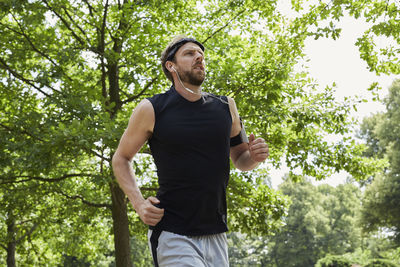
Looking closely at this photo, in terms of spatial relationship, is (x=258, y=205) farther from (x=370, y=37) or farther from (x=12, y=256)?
(x=12, y=256)

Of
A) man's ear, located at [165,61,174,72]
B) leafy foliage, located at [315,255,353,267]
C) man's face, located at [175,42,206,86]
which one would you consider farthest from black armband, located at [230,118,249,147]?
leafy foliage, located at [315,255,353,267]

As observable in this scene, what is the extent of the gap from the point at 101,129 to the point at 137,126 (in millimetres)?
4900

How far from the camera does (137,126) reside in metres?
2.46

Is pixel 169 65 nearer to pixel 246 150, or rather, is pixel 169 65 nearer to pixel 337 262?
pixel 246 150

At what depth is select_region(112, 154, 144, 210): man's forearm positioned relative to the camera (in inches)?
95.1

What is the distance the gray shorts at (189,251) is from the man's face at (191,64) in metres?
0.89

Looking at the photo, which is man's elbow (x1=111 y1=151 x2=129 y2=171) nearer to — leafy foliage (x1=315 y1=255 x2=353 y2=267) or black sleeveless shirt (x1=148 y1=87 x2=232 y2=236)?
black sleeveless shirt (x1=148 y1=87 x2=232 y2=236)

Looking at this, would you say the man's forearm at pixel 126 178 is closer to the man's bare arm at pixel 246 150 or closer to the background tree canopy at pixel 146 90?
the man's bare arm at pixel 246 150

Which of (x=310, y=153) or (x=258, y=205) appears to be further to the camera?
(x=258, y=205)

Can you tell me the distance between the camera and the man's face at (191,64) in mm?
2574

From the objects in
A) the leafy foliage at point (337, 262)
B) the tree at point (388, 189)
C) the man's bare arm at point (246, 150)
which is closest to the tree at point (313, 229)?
the tree at point (388, 189)

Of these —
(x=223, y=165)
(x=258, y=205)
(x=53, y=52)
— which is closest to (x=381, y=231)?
(x=258, y=205)

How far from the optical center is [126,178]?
2.47 meters

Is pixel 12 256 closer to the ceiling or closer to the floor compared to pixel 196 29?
closer to the floor
